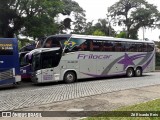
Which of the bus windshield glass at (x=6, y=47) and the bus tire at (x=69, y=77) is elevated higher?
the bus windshield glass at (x=6, y=47)

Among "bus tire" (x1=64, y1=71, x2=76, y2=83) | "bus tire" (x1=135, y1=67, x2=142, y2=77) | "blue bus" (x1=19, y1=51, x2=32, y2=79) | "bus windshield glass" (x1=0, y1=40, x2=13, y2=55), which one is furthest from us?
"bus tire" (x1=135, y1=67, x2=142, y2=77)

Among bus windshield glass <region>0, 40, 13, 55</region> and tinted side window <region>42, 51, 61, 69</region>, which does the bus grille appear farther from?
tinted side window <region>42, 51, 61, 69</region>

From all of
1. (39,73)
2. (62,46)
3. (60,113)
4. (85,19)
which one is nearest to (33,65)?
(39,73)

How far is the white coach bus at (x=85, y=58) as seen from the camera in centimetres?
1715

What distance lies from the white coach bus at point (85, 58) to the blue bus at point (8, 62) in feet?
5.15

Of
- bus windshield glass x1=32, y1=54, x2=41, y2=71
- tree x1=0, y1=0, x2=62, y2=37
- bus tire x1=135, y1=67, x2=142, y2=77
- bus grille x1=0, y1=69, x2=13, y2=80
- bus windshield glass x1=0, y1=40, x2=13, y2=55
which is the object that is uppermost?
tree x1=0, y1=0, x2=62, y2=37

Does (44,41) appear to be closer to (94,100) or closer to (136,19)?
(94,100)

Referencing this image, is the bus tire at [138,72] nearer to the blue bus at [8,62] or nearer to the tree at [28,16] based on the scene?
the blue bus at [8,62]

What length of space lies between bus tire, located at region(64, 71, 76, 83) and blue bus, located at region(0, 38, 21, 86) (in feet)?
11.6

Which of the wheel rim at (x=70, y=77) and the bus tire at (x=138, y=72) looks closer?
the wheel rim at (x=70, y=77)

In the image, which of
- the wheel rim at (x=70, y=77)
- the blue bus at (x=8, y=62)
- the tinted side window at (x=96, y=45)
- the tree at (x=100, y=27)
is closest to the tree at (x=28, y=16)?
the tinted side window at (x=96, y=45)

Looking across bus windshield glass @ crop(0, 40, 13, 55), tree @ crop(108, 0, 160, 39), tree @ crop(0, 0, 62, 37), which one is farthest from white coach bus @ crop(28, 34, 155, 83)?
tree @ crop(108, 0, 160, 39)

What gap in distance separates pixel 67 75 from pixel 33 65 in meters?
2.47

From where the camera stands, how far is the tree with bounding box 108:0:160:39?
5144 centimetres
